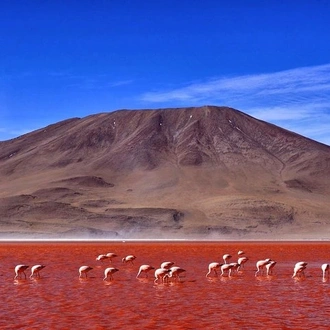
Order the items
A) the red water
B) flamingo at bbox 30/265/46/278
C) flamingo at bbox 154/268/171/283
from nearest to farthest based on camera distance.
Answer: the red water < flamingo at bbox 154/268/171/283 < flamingo at bbox 30/265/46/278

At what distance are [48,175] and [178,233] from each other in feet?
137

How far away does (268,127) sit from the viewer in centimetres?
14312

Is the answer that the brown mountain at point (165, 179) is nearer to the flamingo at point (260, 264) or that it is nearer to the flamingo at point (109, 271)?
the flamingo at point (260, 264)

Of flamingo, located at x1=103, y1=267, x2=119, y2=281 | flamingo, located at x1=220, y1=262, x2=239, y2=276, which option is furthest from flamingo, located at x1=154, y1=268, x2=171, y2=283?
flamingo, located at x1=220, y1=262, x2=239, y2=276

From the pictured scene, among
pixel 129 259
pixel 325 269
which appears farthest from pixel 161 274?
pixel 129 259

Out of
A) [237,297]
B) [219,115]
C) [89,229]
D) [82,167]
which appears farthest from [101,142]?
[237,297]

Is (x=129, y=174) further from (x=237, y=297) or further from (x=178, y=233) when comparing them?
(x=237, y=297)

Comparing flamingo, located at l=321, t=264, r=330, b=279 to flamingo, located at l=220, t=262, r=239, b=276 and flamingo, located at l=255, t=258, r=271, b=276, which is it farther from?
flamingo, located at l=220, t=262, r=239, b=276

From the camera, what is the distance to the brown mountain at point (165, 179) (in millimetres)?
86875

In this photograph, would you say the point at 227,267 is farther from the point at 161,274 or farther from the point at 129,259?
the point at 129,259

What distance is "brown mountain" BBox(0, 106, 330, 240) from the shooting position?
8688 cm

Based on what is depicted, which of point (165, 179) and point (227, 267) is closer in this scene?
point (227, 267)

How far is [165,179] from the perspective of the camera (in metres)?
110

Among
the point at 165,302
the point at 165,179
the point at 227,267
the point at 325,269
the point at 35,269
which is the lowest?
the point at 165,302
